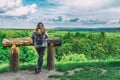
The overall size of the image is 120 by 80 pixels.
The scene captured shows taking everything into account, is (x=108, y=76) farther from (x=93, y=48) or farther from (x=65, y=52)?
(x=93, y=48)

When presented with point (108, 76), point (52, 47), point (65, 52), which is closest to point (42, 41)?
point (52, 47)

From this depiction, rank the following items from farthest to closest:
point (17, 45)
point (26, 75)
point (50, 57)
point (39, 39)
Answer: point (50, 57), point (17, 45), point (39, 39), point (26, 75)

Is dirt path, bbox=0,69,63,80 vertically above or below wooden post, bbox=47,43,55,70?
below

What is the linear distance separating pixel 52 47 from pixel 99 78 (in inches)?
112

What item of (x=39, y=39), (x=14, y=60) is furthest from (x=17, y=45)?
(x=39, y=39)

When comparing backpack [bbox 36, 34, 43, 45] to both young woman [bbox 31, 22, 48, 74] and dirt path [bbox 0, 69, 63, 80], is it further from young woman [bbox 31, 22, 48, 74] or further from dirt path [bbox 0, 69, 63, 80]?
dirt path [bbox 0, 69, 63, 80]

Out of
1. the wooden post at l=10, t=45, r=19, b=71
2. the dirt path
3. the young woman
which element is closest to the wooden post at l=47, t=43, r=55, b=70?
the dirt path

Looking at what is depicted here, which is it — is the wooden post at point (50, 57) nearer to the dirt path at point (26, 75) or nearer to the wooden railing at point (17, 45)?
the wooden railing at point (17, 45)

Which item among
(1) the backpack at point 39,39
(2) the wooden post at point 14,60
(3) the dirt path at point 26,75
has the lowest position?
(3) the dirt path at point 26,75

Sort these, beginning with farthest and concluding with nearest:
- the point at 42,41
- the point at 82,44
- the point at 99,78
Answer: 1. the point at 82,44
2. the point at 42,41
3. the point at 99,78

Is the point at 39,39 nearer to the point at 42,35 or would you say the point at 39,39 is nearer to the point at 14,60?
the point at 42,35

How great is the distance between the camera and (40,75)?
49.1ft

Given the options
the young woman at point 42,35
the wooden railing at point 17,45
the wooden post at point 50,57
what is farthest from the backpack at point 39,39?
the wooden post at point 50,57

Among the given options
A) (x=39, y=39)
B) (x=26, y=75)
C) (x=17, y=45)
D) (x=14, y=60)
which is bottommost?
(x=26, y=75)
